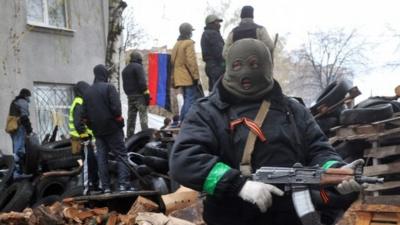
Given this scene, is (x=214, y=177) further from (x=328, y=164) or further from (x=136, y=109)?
(x=136, y=109)

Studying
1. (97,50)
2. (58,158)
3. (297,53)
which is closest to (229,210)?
(58,158)

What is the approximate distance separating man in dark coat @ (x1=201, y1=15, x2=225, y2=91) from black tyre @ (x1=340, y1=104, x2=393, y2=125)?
6.94ft

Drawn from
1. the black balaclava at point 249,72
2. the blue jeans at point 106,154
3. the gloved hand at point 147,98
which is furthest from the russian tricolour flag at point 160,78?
the black balaclava at point 249,72

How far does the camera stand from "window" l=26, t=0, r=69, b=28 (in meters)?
15.3

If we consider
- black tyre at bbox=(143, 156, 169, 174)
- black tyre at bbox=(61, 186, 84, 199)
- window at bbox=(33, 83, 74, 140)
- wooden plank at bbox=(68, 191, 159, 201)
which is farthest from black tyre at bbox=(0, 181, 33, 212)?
window at bbox=(33, 83, 74, 140)

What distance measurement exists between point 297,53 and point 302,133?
3934cm

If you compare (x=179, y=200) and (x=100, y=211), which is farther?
(x=100, y=211)

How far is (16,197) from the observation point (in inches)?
328

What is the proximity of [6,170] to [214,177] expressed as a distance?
8.06m

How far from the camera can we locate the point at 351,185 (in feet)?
→ 7.84

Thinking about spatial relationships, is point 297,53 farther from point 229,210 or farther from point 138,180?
point 229,210

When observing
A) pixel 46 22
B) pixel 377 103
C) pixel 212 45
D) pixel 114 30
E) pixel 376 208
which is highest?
pixel 46 22

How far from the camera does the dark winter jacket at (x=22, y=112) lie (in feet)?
33.6

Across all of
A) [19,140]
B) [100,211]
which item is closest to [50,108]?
[19,140]
